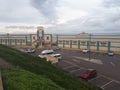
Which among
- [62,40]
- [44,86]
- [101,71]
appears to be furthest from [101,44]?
[44,86]

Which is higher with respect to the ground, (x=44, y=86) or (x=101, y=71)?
(x=44, y=86)

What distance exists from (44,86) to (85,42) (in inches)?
2063

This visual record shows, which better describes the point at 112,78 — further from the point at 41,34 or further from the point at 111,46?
the point at 41,34

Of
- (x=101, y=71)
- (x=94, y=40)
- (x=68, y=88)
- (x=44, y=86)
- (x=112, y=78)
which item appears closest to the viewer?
(x=44, y=86)

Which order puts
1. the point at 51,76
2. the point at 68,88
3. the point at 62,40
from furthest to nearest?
1. the point at 62,40
2. the point at 51,76
3. the point at 68,88

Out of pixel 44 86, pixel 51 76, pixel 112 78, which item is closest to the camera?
pixel 44 86

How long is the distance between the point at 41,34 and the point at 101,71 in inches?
1907

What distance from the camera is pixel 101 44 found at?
59469mm

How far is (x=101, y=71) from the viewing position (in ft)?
102

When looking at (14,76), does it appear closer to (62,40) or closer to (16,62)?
(16,62)

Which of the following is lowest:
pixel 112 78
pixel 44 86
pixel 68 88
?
pixel 112 78

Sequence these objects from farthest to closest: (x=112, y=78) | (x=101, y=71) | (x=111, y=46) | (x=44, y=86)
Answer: (x=111, y=46)
(x=101, y=71)
(x=112, y=78)
(x=44, y=86)

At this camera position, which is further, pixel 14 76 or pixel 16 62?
pixel 16 62

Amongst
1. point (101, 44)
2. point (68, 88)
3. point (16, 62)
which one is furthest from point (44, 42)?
point (68, 88)
